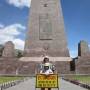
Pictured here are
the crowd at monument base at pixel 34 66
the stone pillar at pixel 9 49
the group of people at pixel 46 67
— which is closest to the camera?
the group of people at pixel 46 67

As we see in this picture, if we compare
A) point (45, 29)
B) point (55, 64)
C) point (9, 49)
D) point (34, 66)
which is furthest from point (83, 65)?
point (9, 49)

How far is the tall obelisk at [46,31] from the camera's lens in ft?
173

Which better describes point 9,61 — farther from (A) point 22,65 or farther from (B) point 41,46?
(B) point 41,46

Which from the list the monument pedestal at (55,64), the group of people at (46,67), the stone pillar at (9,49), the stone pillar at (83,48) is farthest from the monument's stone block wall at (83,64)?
the group of people at (46,67)

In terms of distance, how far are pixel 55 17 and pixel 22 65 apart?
1112 cm

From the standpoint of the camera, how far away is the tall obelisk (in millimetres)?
52594

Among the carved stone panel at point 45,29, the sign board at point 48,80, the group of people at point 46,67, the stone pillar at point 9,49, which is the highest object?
the carved stone panel at point 45,29

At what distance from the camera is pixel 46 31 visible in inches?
2053

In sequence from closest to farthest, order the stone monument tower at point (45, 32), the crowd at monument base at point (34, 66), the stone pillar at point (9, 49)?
the crowd at monument base at point (34, 66) → the stone monument tower at point (45, 32) → the stone pillar at point (9, 49)

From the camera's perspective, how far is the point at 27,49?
5303 centimetres

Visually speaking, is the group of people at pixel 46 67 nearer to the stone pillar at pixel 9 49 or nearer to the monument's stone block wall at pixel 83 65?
the monument's stone block wall at pixel 83 65

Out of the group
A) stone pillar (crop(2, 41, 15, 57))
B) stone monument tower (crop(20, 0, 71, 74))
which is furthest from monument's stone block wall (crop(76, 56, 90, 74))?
stone pillar (crop(2, 41, 15, 57))

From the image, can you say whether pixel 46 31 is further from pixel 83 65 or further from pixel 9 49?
pixel 83 65

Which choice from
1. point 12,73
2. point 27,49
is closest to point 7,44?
point 27,49
